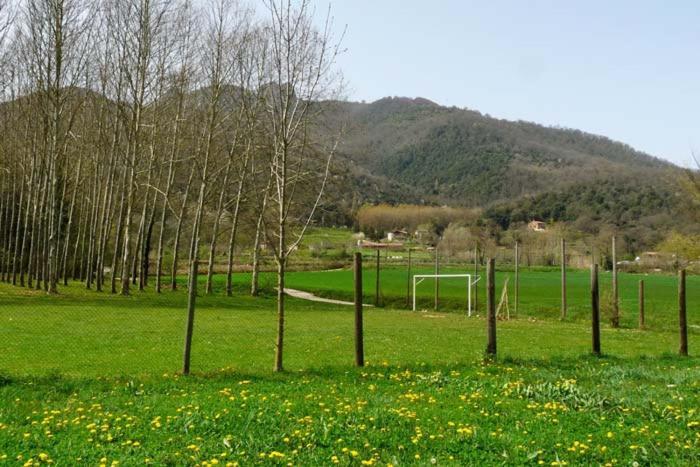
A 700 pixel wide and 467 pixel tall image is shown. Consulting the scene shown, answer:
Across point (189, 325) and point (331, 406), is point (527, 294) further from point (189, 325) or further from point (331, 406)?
point (331, 406)

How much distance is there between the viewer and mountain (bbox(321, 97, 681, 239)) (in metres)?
101

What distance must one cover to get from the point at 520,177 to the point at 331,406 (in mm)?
158441

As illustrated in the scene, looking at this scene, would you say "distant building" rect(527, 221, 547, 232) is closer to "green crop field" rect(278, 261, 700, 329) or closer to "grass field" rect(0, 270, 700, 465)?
"green crop field" rect(278, 261, 700, 329)

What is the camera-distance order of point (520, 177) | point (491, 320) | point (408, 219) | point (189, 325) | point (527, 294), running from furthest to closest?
point (520, 177)
point (408, 219)
point (527, 294)
point (491, 320)
point (189, 325)

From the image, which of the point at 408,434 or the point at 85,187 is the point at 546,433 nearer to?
the point at 408,434

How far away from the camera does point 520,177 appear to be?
158m

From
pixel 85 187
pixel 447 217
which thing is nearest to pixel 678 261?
pixel 85 187

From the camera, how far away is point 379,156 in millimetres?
181250

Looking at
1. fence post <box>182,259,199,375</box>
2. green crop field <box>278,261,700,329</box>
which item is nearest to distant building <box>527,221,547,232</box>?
green crop field <box>278,261,700,329</box>

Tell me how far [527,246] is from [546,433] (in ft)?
260

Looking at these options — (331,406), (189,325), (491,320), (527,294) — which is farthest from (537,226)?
(331,406)

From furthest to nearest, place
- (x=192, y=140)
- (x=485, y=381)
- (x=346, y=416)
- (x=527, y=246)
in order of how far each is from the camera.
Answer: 1. (x=527, y=246)
2. (x=192, y=140)
3. (x=485, y=381)
4. (x=346, y=416)

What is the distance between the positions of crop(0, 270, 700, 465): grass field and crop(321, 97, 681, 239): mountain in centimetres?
7051

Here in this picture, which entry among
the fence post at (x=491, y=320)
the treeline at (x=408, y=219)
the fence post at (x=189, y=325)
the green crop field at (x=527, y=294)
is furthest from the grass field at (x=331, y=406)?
the treeline at (x=408, y=219)
